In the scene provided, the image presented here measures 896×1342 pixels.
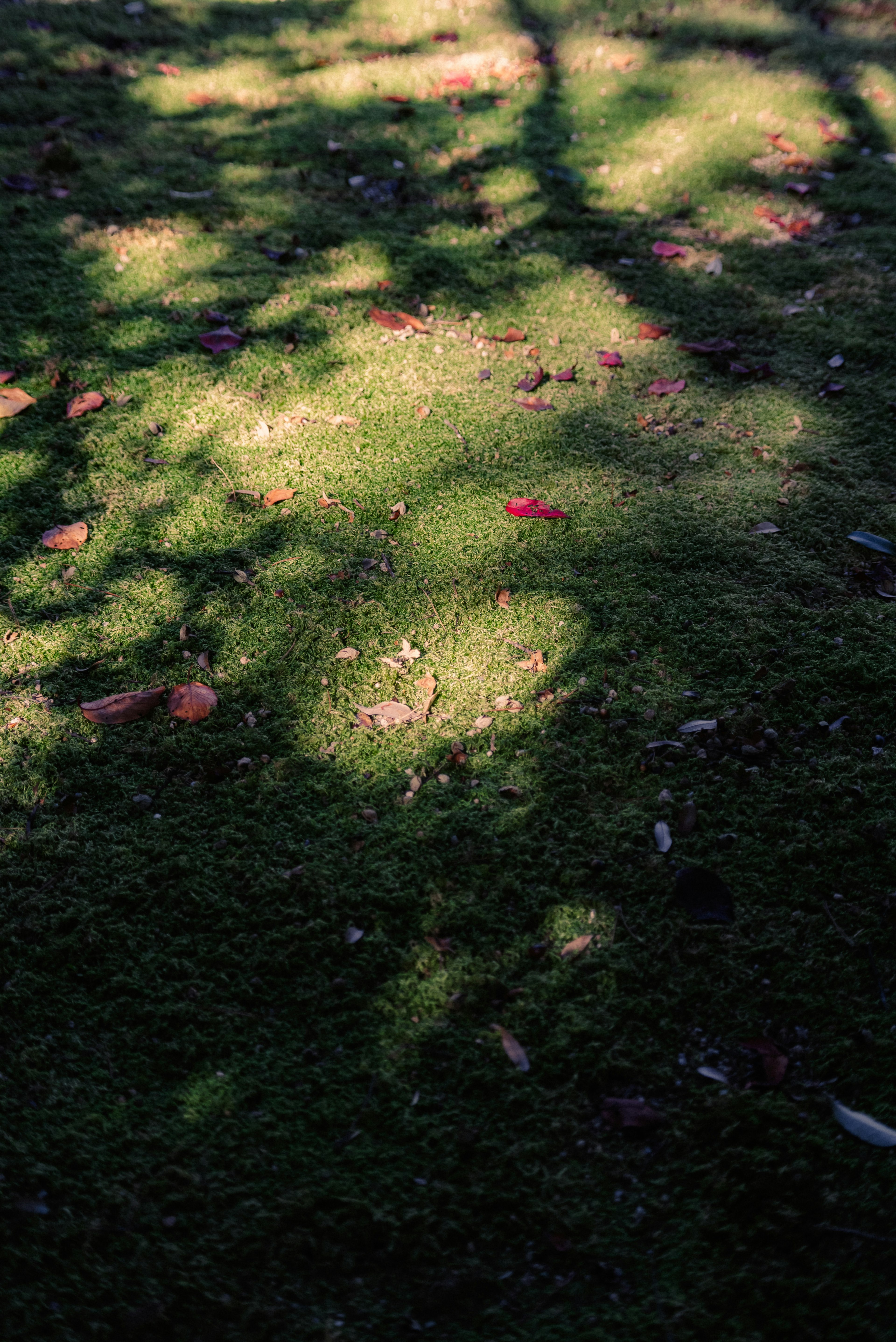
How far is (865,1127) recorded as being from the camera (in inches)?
57.1

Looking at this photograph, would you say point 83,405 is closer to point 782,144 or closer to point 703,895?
point 703,895

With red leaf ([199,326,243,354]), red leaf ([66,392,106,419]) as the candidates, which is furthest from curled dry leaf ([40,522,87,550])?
red leaf ([199,326,243,354])

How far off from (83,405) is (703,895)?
2680 mm

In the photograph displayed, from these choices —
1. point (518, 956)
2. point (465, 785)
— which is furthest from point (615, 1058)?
point (465, 785)

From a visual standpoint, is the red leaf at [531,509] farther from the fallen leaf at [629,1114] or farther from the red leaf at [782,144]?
the red leaf at [782,144]

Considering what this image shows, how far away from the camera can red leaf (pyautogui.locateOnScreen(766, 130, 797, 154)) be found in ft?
16.1

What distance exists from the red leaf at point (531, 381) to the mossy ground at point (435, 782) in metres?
0.10

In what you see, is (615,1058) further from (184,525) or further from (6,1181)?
(184,525)

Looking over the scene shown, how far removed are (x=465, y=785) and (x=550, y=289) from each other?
2.71m

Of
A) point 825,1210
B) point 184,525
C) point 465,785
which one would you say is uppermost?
point 184,525

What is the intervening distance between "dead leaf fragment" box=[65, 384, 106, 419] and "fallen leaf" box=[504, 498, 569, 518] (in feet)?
5.15

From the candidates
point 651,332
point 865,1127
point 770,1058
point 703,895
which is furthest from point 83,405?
point 865,1127

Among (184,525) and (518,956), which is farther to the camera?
(184,525)

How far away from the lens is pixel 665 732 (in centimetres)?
211
